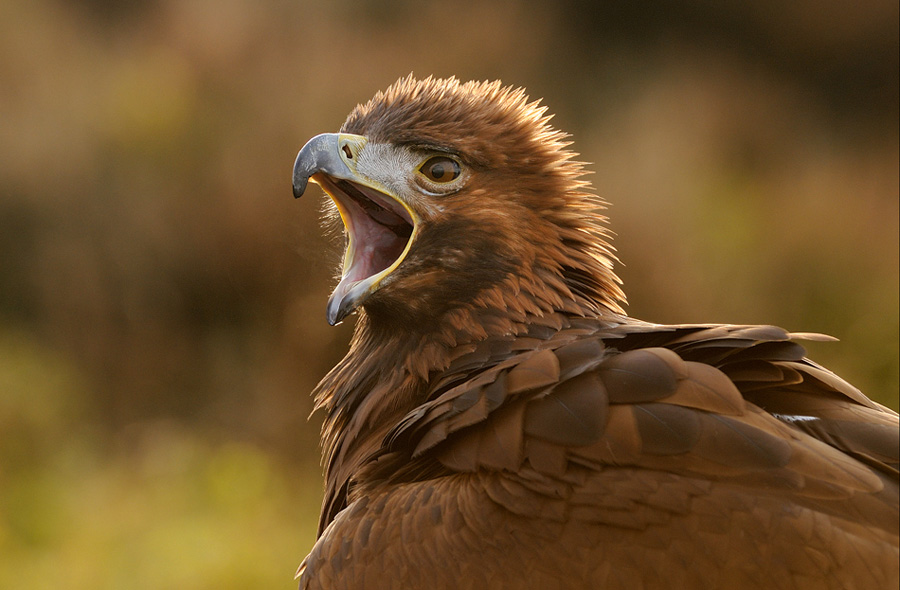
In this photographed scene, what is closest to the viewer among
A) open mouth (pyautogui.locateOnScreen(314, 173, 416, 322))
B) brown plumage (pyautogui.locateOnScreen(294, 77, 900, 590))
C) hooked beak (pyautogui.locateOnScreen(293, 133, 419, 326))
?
brown plumage (pyautogui.locateOnScreen(294, 77, 900, 590))

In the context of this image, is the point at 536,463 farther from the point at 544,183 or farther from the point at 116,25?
the point at 116,25

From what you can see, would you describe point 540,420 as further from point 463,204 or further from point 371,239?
point 371,239

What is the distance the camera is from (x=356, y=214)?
107 inches

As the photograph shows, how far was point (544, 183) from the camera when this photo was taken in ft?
8.35

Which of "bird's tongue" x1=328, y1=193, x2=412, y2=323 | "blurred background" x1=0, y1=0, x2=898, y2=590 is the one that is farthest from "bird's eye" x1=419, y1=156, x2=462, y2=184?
"blurred background" x1=0, y1=0, x2=898, y2=590

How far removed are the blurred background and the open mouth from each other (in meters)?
1.83

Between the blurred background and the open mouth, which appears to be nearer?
the open mouth

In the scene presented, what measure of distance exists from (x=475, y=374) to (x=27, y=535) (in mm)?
3917

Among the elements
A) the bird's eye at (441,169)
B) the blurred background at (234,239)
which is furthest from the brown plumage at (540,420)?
the blurred background at (234,239)

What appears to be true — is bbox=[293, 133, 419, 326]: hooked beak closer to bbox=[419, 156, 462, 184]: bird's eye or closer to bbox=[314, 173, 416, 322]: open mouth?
bbox=[314, 173, 416, 322]: open mouth

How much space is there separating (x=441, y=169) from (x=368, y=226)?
1.13ft

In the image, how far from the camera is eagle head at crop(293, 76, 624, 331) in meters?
2.42

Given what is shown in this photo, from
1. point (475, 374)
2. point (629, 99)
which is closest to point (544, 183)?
point (475, 374)

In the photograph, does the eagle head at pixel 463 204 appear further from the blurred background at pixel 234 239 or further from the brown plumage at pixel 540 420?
the blurred background at pixel 234 239
